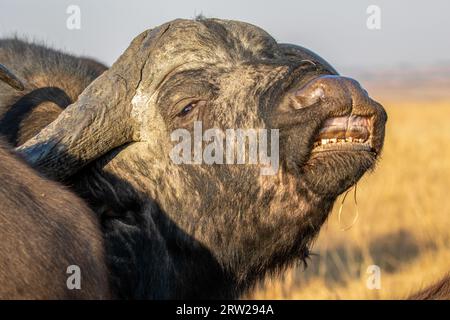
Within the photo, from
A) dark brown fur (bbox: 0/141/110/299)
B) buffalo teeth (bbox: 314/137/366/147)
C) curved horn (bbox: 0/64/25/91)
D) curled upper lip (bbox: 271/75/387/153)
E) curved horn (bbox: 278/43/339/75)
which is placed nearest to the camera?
dark brown fur (bbox: 0/141/110/299)

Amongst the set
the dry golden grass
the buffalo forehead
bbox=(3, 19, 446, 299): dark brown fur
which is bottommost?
the dry golden grass

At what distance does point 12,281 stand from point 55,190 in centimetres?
66

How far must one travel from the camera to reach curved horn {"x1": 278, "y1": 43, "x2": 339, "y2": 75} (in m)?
5.92

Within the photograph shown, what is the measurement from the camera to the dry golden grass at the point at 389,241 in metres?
8.91

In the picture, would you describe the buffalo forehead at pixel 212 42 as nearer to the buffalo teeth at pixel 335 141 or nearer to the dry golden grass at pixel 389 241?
the buffalo teeth at pixel 335 141

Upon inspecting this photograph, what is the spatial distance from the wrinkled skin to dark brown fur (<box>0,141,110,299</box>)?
0.79 meters

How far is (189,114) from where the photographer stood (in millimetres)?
5750

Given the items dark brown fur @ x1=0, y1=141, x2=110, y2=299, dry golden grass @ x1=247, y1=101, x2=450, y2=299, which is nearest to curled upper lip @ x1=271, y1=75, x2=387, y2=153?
dry golden grass @ x1=247, y1=101, x2=450, y2=299

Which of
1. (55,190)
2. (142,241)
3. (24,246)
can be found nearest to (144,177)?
(142,241)

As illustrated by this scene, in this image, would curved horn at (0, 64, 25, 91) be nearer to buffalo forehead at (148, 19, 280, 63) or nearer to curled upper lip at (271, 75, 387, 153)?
buffalo forehead at (148, 19, 280, 63)

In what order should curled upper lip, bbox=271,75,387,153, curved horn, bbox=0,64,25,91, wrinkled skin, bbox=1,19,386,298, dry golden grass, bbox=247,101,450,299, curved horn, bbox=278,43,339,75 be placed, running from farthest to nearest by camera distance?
dry golden grass, bbox=247,101,450,299, curved horn, bbox=278,43,339,75, wrinkled skin, bbox=1,19,386,298, curled upper lip, bbox=271,75,387,153, curved horn, bbox=0,64,25,91

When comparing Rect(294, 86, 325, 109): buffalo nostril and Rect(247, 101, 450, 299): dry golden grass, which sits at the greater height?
Rect(294, 86, 325, 109): buffalo nostril

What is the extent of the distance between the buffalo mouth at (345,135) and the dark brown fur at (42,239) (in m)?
1.29

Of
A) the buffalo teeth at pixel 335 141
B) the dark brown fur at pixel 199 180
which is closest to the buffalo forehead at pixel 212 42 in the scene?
the dark brown fur at pixel 199 180
